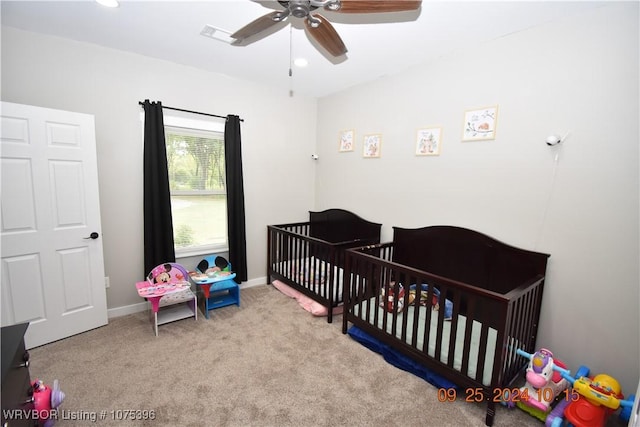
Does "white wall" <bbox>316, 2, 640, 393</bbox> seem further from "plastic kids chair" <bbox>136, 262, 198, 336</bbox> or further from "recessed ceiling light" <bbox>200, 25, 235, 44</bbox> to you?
"plastic kids chair" <bbox>136, 262, 198, 336</bbox>

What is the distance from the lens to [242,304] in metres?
3.00

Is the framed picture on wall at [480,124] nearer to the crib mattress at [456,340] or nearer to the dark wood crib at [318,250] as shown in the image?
the dark wood crib at [318,250]

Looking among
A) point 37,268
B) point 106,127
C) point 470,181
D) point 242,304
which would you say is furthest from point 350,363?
point 106,127

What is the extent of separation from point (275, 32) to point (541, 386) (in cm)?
249

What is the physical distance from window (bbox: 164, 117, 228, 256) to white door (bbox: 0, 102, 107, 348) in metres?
0.71

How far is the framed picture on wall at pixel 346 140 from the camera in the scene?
3.36 metres

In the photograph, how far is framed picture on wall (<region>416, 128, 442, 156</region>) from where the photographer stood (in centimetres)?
254

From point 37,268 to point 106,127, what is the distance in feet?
4.11

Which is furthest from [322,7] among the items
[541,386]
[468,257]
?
[541,386]

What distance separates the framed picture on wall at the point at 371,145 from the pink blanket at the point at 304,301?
5.40ft

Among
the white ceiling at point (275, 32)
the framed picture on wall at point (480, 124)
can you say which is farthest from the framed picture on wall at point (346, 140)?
the framed picture on wall at point (480, 124)

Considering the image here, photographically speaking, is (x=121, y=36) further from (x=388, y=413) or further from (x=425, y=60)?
(x=388, y=413)

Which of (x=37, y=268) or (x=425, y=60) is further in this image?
(x=425, y=60)

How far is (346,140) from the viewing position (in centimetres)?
342
